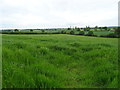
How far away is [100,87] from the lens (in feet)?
14.9

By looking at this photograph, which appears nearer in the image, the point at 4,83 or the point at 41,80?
the point at 4,83

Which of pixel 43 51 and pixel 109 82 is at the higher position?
pixel 43 51

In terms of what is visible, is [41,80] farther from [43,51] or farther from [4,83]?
[43,51]

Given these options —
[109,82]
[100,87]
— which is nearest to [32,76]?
[100,87]

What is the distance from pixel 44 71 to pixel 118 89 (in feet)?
8.59

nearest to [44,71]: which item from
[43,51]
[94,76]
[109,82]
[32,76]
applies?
[32,76]

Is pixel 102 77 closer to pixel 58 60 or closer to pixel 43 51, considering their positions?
pixel 58 60

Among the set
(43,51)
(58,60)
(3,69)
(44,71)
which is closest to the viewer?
(3,69)

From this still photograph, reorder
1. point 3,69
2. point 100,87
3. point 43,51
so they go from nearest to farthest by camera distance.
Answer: point 100,87 → point 3,69 → point 43,51

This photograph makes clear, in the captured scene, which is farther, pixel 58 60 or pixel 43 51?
pixel 43 51

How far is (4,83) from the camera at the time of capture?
4277 millimetres

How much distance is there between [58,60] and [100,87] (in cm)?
345

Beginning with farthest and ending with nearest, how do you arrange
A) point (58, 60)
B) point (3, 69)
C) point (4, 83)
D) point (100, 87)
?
1. point (58, 60)
2. point (3, 69)
3. point (100, 87)
4. point (4, 83)

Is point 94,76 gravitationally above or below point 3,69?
below
